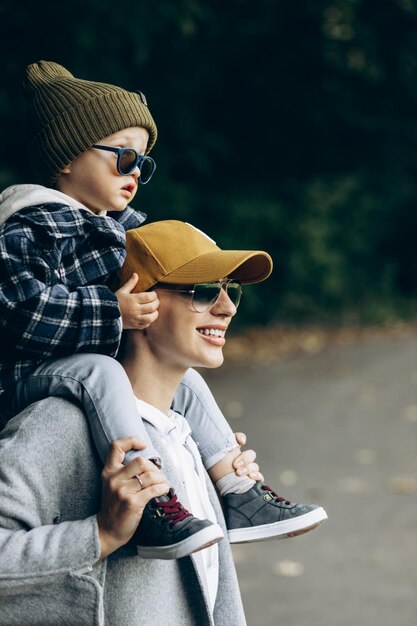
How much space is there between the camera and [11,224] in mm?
2242

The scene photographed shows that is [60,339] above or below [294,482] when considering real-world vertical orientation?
below

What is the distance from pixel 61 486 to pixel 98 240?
544mm

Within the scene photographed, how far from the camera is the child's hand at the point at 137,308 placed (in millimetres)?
2178

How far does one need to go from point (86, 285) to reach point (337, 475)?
5.29 m

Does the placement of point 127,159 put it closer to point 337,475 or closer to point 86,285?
point 86,285

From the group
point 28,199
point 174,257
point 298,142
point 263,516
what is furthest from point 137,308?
point 298,142

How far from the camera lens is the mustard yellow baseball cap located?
219cm

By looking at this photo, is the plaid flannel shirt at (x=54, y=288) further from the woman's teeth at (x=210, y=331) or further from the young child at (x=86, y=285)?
the woman's teeth at (x=210, y=331)

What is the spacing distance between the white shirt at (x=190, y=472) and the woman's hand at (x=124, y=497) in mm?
265

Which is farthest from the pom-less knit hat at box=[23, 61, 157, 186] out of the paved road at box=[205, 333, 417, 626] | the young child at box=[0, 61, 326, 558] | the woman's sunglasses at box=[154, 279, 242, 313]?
the paved road at box=[205, 333, 417, 626]

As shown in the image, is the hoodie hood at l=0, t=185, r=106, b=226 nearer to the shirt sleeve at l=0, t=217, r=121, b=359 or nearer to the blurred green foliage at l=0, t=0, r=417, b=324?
the shirt sleeve at l=0, t=217, r=121, b=359

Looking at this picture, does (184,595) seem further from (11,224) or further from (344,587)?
(344,587)

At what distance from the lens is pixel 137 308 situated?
2.17m

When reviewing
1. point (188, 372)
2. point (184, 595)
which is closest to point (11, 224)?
point (188, 372)
